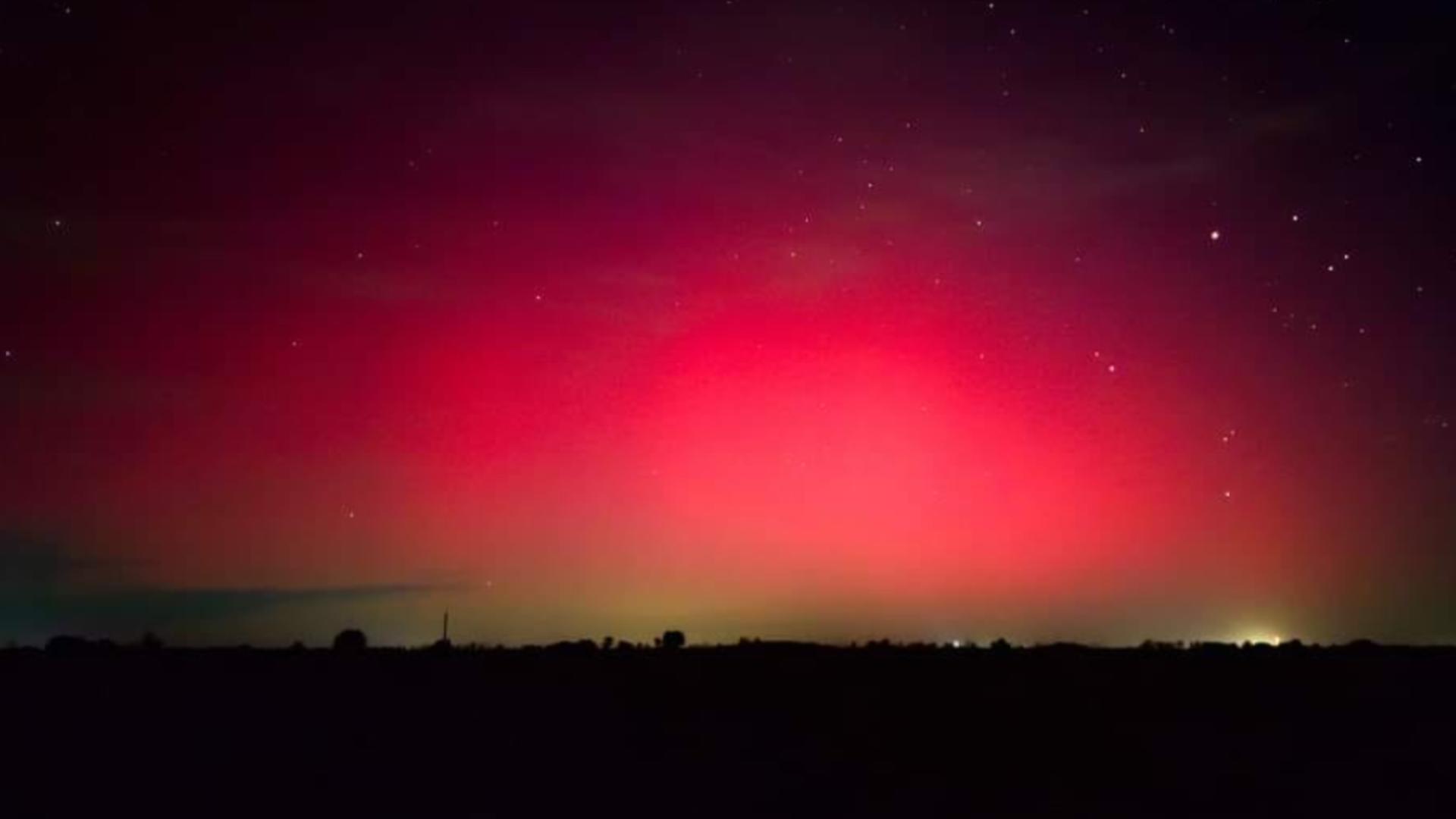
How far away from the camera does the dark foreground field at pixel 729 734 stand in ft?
61.7

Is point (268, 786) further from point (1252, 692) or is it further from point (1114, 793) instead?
point (1252, 692)

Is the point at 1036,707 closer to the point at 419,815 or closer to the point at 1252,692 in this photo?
the point at 1252,692

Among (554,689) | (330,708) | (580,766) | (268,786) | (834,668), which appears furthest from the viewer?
(834,668)

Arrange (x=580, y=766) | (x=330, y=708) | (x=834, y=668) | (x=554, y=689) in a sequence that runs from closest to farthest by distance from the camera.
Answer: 1. (x=580, y=766)
2. (x=330, y=708)
3. (x=554, y=689)
4. (x=834, y=668)

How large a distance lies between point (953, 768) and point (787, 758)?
2355mm

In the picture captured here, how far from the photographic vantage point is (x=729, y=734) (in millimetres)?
22141

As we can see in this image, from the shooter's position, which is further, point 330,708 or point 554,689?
point 554,689

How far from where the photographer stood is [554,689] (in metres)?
25.2

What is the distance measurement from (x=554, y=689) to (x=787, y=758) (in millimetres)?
5883

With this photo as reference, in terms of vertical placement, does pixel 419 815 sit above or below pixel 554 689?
below

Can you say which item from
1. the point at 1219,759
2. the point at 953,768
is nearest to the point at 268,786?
the point at 953,768

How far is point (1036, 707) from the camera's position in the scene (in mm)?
24094

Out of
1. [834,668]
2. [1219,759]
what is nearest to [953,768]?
[1219,759]

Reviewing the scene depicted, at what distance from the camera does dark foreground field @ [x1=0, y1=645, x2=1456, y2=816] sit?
1880cm
